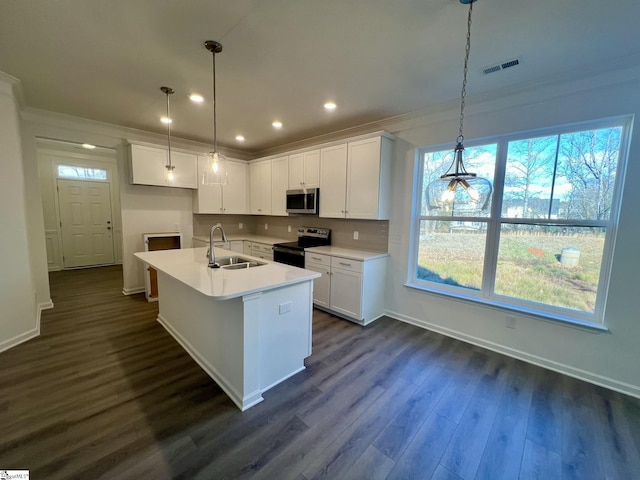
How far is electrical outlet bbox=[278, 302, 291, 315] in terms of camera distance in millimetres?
2141

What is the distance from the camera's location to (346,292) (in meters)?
3.38

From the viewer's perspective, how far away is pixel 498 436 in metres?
1.74

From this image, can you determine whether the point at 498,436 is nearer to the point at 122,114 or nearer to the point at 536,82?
the point at 536,82

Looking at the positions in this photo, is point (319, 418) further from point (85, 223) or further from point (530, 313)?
point (85, 223)

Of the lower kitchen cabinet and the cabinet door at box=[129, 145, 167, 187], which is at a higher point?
the cabinet door at box=[129, 145, 167, 187]

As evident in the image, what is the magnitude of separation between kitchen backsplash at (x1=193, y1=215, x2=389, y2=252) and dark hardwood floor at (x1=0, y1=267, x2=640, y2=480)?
1.51 m

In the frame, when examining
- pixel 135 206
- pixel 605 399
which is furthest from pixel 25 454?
pixel 605 399

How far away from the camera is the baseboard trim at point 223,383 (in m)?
1.94

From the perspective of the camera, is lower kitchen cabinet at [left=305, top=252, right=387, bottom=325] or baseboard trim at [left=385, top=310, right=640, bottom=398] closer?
baseboard trim at [left=385, top=310, right=640, bottom=398]

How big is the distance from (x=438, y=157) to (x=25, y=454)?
4205 mm

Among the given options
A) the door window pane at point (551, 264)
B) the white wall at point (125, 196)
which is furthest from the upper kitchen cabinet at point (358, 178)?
the white wall at point (125, 196)

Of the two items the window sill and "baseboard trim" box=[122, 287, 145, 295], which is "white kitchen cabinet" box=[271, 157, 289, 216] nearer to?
"baseboard trim" box=[122, 287, 145, 295]

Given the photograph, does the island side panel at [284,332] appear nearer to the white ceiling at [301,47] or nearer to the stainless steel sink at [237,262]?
the stainless steel sink at [237,262]

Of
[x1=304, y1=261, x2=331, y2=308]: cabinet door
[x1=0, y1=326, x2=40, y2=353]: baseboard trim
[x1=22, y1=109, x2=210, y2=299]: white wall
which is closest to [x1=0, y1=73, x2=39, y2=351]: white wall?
[x1=0, y1=326, x2=40, y2=353]: baseboard trim
